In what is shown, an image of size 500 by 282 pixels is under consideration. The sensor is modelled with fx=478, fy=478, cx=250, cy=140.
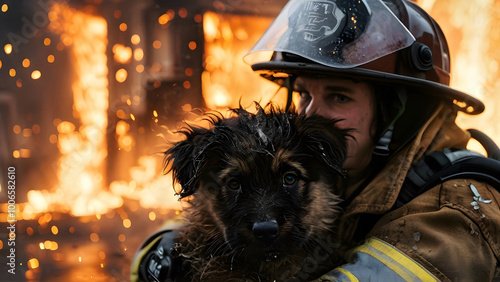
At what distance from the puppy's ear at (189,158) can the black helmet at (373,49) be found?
2.50 ft

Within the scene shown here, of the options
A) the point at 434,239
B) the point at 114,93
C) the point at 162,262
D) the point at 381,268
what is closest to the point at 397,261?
the point at 381,268

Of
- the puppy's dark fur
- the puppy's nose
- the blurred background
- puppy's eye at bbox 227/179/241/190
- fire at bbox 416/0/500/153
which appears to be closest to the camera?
the puppy's nose

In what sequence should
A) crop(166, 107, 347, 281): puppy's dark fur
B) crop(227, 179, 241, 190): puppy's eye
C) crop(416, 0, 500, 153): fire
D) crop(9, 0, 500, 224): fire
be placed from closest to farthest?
crop(166, 107, 347, 281): puppy's dark fur → crop(227, 179, 241, 190): puppy's eye → crop(416, 0, 500, 153): fire → crop(9, 0, 500, 224): fire

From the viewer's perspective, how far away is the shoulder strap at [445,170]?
2500 millimetres

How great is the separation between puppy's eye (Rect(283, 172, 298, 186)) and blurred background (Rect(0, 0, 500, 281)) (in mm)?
4564

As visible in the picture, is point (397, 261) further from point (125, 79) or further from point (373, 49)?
point (125, 79)

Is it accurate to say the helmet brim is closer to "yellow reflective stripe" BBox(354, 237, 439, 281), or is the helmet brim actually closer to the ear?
the ear

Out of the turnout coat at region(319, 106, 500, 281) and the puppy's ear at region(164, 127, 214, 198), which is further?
the puppy's ear at region(164, 127, 214, 198)

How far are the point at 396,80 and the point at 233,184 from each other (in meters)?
1.20

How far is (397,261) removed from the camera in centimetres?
221

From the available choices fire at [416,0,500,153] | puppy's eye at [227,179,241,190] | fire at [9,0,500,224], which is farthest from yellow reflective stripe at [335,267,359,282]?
fire at [416,0,500,153]

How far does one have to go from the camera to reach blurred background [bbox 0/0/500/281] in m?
7.26

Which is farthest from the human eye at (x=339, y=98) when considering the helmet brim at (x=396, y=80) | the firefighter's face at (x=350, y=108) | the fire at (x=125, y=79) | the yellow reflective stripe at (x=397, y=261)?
the fire at (x=125, y=79)

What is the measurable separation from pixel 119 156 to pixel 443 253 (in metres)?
6.99
